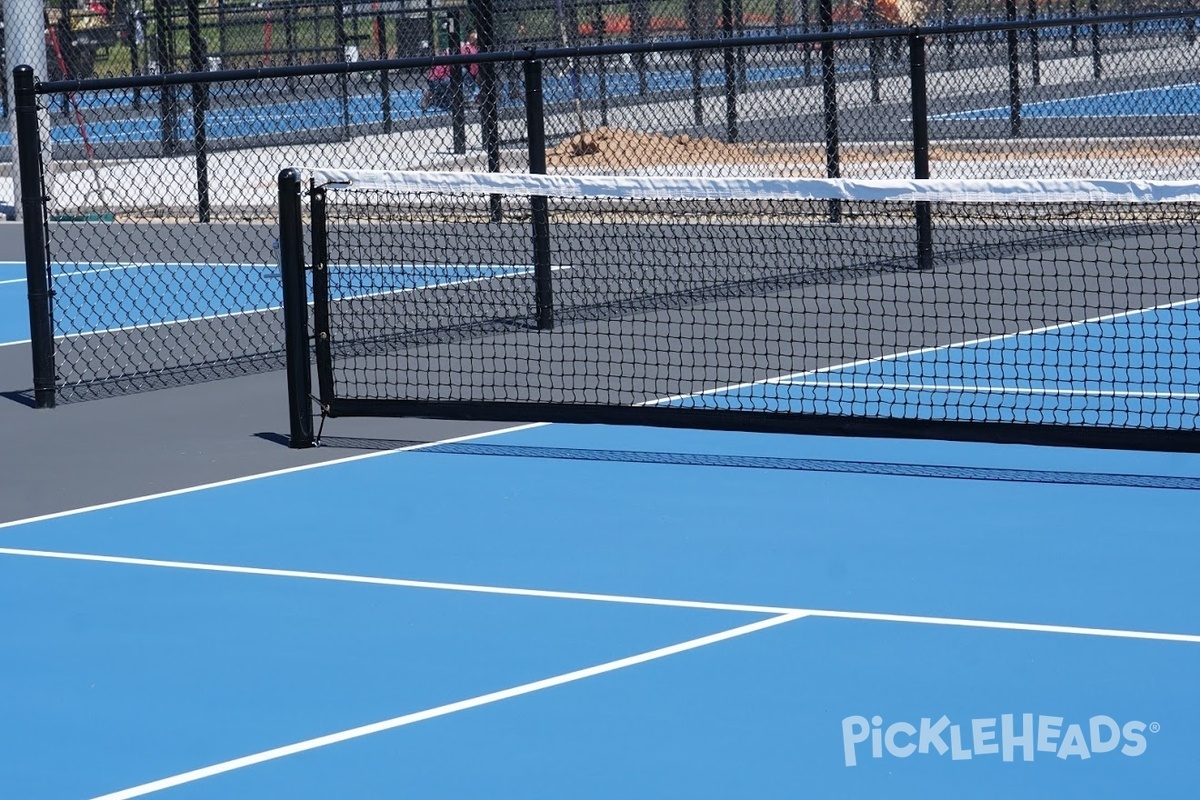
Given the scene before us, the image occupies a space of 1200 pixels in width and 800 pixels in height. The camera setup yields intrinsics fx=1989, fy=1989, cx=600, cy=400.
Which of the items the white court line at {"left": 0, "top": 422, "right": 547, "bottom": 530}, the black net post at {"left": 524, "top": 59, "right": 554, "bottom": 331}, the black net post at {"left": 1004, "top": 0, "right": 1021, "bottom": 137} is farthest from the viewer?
the black net post at {"left": 1004, "top": 0, "right": 1021, "bottom": 137}

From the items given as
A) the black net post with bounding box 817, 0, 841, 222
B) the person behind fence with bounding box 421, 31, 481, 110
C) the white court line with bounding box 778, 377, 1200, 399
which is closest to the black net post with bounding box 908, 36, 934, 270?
the black net post with bounding box 817, 0, 841, 222

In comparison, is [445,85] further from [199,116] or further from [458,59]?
[458,59]

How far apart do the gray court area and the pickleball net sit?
218 millimetres

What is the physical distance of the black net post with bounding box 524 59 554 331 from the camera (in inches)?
446

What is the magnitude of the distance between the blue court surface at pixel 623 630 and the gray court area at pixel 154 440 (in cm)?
29

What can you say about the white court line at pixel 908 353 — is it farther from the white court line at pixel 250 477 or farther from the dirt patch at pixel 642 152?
the dirt patch at pixel 642 152

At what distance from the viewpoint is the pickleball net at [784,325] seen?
8.59 metres

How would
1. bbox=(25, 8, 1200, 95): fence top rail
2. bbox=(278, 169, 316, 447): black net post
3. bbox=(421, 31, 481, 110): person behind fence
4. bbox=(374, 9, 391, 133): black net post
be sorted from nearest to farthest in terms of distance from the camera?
bbox=(278, 169, 316, 447): black net post < bbox=(25, 8, 1200, 95): fence top rail < bbox=(421, 31, 481, 110): person behind fence < bbox=(374, 9, 391, 133): black net post

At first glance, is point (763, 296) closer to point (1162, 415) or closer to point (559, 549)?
point (1162, 415)

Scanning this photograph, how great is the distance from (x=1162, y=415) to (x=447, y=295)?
5.24 metres

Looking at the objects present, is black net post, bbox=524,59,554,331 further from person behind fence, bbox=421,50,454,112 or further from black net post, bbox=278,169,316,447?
person behind fence, bbox=421,50,454,112

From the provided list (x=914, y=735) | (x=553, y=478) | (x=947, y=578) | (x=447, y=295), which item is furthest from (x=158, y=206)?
(x=914, y=735)

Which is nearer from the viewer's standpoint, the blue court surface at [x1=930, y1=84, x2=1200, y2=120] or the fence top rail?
the fence top rail

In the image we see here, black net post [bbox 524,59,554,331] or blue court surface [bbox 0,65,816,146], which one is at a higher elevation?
blue court surface [bbox 0,65,816,146]
